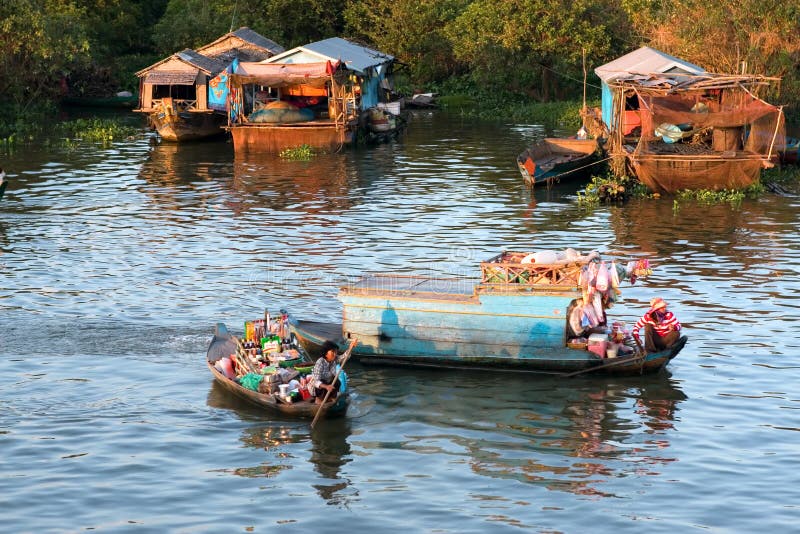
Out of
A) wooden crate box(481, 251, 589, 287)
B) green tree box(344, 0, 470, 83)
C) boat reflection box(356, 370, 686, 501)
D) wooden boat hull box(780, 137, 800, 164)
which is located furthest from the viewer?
green tree box(344, 0, 470, 83)

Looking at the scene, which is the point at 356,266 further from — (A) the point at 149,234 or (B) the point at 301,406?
(B) the point at 301,406

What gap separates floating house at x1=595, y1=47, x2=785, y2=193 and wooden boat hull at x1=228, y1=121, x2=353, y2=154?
9605 millimetres

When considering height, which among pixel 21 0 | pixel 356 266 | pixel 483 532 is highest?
pixel 21 0

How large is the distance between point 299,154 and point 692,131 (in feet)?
41.8

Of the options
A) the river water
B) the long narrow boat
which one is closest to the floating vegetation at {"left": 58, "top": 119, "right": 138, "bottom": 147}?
the river water

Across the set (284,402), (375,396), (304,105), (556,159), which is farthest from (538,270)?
(304,105)

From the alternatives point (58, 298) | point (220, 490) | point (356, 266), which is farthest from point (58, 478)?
Answer: point (356, 266)

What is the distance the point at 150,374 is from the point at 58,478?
139 inches

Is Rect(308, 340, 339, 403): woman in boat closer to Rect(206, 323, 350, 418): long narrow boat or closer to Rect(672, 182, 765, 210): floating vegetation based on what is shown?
Rect(206, 323, 350, 418): long narrow boat

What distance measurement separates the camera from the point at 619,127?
30.9m

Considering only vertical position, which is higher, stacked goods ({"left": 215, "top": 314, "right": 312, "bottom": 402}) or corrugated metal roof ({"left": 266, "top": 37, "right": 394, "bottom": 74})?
corrugated metal roof ({"left": 266, "top": 37, "right": 394, "bottom": 74})

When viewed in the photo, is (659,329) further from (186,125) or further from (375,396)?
(186,125)

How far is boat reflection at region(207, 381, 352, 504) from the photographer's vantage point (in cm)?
1310

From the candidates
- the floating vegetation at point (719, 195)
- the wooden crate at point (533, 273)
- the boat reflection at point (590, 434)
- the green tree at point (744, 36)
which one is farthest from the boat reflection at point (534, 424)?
the green tree at point (744, 36)
